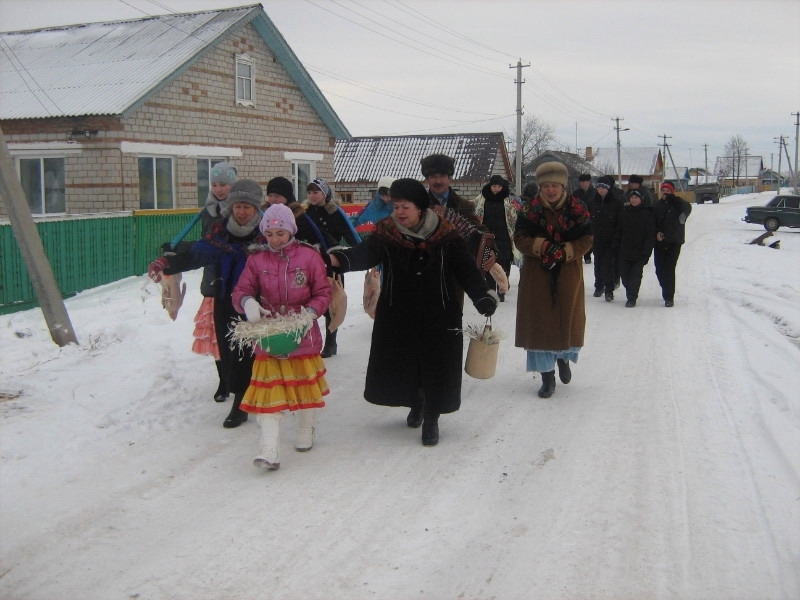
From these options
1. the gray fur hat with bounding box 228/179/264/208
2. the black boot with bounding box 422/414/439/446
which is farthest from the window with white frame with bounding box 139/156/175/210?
the black boot with bounding box 422/414/439/446

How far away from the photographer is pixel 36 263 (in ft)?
24.3

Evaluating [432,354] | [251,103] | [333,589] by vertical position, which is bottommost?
[333,589]

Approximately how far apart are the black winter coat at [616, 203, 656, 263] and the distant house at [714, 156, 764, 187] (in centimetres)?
12964

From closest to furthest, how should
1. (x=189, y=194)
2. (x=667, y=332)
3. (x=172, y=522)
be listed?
1. (x=172, y=522)
2. (x=667, y=332)
3. (x=189, y=194)

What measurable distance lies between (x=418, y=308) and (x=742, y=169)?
487 feet

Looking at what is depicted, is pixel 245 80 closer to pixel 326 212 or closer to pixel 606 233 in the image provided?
pixel 606 233

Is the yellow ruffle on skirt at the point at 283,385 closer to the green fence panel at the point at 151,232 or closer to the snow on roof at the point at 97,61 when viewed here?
the green fence panel at the point at 151,232

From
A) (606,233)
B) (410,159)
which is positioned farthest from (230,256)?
(410,159)

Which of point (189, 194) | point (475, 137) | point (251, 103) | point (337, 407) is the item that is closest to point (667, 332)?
point (337, 407)

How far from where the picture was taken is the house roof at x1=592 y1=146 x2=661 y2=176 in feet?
319

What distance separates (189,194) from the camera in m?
18.7

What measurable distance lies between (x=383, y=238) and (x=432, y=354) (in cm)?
84

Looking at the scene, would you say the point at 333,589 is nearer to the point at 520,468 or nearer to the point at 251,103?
the point at 520,468

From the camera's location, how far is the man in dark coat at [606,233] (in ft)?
38.5
